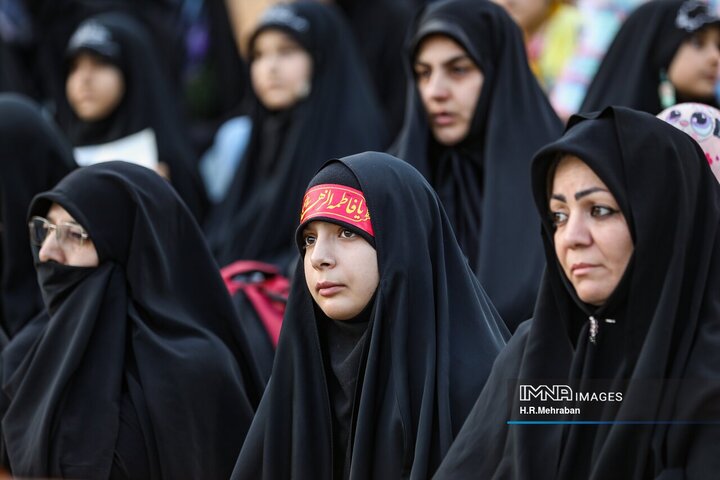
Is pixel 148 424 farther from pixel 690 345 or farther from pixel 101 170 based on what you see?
pixel 690 345

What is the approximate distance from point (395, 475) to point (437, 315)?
50 centimetres

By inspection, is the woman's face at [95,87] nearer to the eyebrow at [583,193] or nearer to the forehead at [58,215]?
the forehead at [58,215]

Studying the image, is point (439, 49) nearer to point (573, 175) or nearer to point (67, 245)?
point (67, 245)

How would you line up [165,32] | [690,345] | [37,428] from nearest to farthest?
[690,345] → [37,428] → [165,32]

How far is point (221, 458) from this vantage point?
4.95 meters

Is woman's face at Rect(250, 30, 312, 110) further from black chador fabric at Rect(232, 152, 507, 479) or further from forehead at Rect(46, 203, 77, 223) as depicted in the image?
black chador fabric at Rect(232, 152, 507, 479)

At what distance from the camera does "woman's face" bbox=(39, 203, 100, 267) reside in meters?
5.09

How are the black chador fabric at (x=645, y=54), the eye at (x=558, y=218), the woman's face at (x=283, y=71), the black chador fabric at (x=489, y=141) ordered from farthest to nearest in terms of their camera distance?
the woman's face at (x=283, y=71)
the black chador fabric at (x=645, y=54)
the black chador fabric at (x=489, y=141)
the eye at (x=558, y=218)

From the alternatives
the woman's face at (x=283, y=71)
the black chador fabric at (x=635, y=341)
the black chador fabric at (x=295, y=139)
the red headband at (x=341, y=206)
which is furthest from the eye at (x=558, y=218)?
the woman's face at (x=283, y=71)

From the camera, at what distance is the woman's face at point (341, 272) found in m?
4.32

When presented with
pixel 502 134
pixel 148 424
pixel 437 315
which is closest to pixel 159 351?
pixel 148 424

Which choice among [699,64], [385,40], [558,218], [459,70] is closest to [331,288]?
[558,218]

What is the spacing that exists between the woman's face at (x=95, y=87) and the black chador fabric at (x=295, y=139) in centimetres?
89

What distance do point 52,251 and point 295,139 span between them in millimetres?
2479
